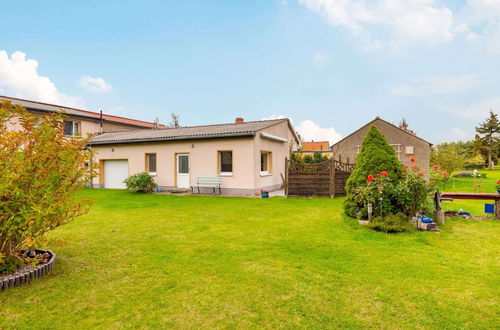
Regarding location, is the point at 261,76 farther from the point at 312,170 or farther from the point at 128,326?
the point at 128,326

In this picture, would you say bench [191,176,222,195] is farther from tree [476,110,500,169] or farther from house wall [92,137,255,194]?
tree [476,110,500,169]

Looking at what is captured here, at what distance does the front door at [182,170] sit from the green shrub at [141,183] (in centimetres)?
153

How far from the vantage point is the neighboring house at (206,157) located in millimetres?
14758

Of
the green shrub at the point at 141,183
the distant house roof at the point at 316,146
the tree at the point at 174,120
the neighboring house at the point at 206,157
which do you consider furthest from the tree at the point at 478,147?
the green shrub at the point at 141,183

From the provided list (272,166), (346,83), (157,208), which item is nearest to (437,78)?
(346,83)

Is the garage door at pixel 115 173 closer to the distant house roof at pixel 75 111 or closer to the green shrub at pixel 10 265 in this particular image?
the distant house roof at pixel 75 111

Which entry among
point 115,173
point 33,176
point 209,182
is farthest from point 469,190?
point 115,173

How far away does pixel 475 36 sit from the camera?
1192 centimetres

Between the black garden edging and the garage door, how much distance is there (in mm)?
15319

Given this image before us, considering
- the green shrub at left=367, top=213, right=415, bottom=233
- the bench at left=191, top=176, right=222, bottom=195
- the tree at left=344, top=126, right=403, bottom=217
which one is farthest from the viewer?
the bench at left=191, top=176, right=222, bottom=195

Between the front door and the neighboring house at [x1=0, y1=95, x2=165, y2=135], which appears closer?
the front door

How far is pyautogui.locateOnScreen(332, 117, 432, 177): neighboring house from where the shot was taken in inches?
1043

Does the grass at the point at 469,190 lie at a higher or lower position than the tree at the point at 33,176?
lower

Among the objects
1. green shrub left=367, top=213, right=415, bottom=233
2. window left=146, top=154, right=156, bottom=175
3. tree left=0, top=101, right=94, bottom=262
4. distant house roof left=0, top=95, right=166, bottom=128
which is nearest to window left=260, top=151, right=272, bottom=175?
window left=146, top=154, right=156, bottom=175
